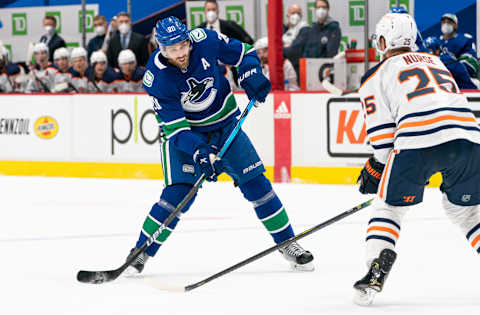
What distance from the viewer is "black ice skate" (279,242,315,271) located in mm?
3869

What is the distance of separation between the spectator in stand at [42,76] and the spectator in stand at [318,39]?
8.41ft

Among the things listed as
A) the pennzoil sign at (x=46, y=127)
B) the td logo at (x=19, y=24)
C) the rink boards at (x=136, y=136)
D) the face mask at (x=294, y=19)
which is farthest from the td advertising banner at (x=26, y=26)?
the face mask at (x=294, y=19)

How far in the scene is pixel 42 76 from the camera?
344 inches

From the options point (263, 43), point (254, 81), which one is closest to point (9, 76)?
point (263, 43)

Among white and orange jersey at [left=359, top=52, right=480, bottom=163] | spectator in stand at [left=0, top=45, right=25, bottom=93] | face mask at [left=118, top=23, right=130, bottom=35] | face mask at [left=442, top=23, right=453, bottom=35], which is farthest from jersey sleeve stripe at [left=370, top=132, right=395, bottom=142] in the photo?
spectator in stand at [left=0, top=45, right=25, bottom=93]

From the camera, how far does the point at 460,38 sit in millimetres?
6801

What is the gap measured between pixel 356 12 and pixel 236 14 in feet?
5.35

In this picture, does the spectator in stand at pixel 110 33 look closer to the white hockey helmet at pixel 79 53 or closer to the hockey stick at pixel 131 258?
the white hockey helmet at pixel 79 53

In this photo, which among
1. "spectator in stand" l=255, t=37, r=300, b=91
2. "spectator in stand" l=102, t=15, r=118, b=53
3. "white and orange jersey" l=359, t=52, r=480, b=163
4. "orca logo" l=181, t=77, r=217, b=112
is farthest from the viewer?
"spectator in stand" l=102, t=15, r=118, b=53

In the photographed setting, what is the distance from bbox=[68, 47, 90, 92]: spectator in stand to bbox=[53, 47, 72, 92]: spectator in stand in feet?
0.23

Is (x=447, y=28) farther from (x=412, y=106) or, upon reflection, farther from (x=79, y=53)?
(x=412, y=106)

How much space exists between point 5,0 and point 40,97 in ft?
11.0

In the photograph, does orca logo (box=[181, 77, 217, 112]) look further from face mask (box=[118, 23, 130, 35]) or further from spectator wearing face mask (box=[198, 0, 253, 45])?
face mask (box=[118, 23, 130, 35])

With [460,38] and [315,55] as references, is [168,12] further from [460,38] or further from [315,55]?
[460,38]
